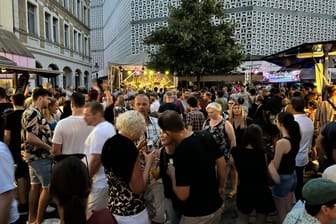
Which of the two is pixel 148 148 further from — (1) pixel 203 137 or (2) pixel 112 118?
(2) pixel 112 118

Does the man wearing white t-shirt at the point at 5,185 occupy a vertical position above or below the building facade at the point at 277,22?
below

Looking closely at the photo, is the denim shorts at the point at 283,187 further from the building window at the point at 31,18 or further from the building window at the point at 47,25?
the building window at the point at 47,25

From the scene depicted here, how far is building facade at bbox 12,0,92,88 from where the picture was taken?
20.2 metres

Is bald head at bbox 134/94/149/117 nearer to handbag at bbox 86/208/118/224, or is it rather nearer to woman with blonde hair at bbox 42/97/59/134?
woman with blonde hair at bbox 42/97/59/134

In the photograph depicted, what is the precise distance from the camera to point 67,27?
31.0 metres

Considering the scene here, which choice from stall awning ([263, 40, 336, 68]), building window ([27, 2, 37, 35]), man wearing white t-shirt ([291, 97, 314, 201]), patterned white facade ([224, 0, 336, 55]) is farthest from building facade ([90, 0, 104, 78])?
man wearing white t-shirt ([291, 97, 314, 201])

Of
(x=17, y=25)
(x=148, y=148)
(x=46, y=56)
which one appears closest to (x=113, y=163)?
(x=148, y=148)

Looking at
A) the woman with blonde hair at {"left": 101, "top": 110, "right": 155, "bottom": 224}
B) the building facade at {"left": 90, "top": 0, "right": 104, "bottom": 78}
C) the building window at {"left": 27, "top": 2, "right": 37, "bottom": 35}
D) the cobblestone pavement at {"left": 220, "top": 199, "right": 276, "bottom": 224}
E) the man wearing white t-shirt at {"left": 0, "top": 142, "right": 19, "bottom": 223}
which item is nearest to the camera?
Answer: the man wearing white t-shirt at {"left": 0, "top": 142, "right": 19, "bottom": 223}

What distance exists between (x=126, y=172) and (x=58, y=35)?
27305 mm

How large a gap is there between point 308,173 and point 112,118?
13.7 feet

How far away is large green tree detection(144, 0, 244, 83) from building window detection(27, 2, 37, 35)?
766 cm

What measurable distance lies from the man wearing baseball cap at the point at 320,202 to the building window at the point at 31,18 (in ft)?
72.4

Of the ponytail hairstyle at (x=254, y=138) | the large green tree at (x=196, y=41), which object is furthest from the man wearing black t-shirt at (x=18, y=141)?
the large green tree at (x=196, y=41)

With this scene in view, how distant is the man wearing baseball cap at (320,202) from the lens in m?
2.02
